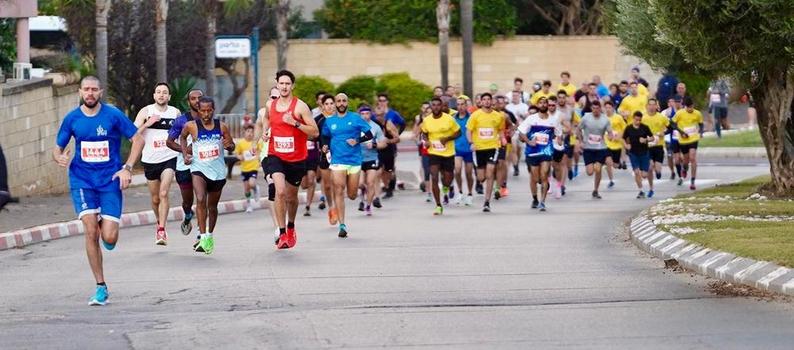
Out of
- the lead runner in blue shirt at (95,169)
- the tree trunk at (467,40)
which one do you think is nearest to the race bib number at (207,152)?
the lead runner in blue shirt at (95,169)

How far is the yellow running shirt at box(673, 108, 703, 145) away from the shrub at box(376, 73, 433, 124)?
60.9 feet

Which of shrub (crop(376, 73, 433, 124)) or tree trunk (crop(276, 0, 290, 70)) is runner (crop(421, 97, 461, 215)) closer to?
tree trunk (crop(276, 0, 290, 70))

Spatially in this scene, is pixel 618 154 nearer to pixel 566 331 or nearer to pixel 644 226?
pixel 644 226

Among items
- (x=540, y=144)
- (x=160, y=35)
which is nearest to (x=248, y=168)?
(x=540, y=144)

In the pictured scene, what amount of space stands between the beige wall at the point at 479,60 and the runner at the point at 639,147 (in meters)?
21.9

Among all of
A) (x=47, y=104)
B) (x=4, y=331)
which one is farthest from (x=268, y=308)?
(x=47, y=104)

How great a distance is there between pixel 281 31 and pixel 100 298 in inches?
1377

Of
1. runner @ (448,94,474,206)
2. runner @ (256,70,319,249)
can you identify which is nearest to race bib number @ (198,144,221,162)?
runner @ (256,70,319,249)

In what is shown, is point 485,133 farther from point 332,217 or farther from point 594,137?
point 332,217

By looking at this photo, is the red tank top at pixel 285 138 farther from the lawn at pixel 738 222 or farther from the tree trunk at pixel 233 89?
the tree trunk at pixel 233 89

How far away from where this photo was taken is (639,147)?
2855 centimetres

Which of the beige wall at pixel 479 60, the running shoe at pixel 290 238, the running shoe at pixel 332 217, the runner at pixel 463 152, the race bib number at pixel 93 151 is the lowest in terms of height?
the running shoe at pixel 332 217

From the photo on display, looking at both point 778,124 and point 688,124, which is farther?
point 688,124

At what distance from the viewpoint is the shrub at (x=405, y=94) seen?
160 ft
